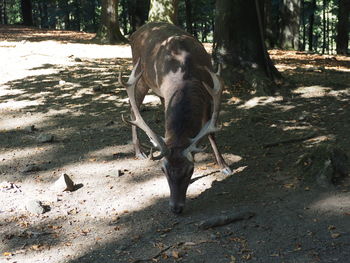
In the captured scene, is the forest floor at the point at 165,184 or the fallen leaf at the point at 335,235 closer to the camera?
the fallen leaf at the point at 335,235

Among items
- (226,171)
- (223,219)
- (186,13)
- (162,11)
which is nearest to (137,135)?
(226,171)

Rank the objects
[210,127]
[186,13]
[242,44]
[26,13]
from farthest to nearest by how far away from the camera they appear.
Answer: [26,13] → [186,13] → [242,44] → [210,127]

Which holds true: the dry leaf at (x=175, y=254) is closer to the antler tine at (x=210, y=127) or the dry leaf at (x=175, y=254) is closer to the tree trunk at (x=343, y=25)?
the antler tine at (x=210, y=127)

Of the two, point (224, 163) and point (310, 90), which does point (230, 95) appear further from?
point (224, 163)

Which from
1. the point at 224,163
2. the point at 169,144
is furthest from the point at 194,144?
the point at 224,163

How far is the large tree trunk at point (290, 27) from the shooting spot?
18.7 meters

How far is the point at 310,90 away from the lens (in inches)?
359

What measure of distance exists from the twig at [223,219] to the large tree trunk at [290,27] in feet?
49.6

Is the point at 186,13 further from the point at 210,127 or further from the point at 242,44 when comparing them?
the point at 210,127

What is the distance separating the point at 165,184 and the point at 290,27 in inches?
583

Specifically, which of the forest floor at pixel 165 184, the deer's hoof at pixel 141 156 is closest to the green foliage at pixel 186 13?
the forest floor at pixel 165 184

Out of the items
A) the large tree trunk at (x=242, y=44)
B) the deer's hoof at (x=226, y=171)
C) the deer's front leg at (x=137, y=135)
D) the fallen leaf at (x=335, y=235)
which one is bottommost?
the fallen leaf at (x=335, y=235)

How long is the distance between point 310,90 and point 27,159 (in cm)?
550

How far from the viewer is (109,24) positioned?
17812 millimetres
